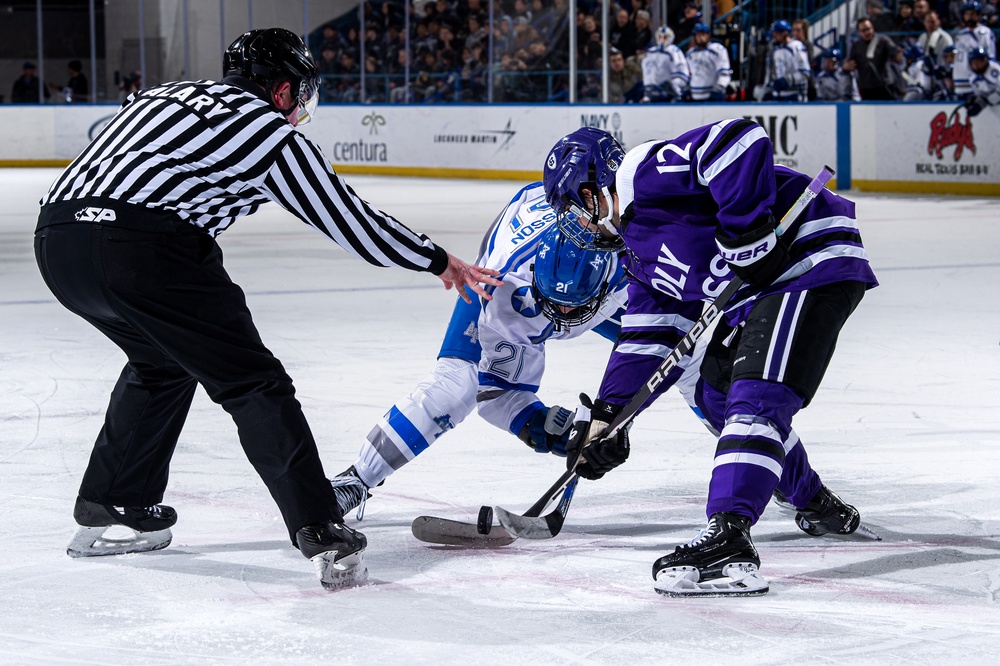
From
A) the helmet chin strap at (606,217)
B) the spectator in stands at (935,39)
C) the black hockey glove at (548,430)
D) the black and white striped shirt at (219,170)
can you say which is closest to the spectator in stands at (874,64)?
the spectator in stands at (935,39)

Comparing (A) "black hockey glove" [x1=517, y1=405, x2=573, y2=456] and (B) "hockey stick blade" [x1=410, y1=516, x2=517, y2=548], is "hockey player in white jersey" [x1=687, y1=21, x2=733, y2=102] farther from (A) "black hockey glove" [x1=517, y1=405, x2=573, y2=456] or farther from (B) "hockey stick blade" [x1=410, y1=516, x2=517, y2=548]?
(B) "hockey stick blade" [x1=410, y1=516, x2=517, y2=548]

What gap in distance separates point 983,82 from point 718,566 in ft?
36.5

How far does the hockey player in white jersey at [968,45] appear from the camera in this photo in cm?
1286

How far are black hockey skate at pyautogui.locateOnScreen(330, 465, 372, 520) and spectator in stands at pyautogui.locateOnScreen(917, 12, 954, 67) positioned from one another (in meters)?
12.0

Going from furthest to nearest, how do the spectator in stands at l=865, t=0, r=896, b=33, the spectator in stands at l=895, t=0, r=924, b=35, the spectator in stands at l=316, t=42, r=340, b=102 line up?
the spectator in stands at l=316, t=42, r=340, b=102 → the spectator in stands at l=865, t=0, r=896, b=33 → the spectator in stands at l=895, t=0, r=924, b=35

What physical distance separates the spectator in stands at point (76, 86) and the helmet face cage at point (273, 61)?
731 inches

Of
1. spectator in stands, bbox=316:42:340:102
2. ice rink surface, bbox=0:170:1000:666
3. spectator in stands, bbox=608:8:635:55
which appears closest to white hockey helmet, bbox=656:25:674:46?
spectator in stands, bbox=608:8:635:55

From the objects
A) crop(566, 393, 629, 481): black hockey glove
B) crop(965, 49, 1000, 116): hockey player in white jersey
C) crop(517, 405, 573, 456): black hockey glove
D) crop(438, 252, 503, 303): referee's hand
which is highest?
crop(965, 49, 1000, 116): hockey player in white jersey

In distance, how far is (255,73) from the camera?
2939mm

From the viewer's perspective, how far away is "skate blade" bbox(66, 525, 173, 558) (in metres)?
3.08

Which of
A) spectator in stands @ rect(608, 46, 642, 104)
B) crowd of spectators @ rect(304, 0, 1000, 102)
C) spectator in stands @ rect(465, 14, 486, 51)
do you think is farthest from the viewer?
spectator in stands @ rect(465, 14, 486, 51)

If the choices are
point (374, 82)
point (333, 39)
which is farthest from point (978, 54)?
point (333, 39)

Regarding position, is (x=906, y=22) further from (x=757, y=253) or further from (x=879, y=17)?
(x=757, y=253)

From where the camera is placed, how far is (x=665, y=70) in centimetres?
1570
